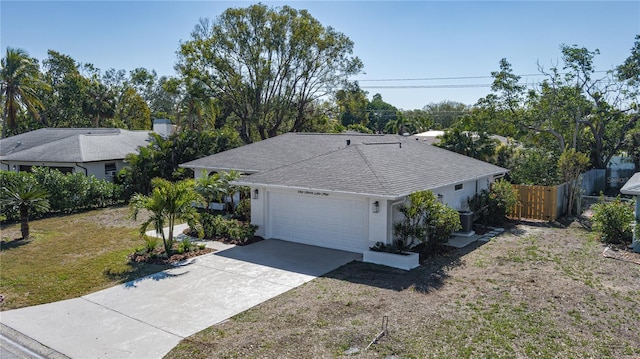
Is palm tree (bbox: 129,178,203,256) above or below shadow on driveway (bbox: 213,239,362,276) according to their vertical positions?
above

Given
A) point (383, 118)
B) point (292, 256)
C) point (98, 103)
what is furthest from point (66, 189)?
point (383, 118)

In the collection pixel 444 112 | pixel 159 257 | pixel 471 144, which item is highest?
pixel 444 112

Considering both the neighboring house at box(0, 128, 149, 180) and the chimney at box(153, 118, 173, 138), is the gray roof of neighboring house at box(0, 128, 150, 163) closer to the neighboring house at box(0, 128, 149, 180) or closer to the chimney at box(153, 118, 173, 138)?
the neighboring house at box(0, 128, 149, 180)

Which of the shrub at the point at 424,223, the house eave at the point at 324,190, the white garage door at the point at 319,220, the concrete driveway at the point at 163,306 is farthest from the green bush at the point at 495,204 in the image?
the concrete driveway at the point at 163,306

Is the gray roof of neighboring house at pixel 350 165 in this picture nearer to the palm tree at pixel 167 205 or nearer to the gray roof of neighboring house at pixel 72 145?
the palm tree at pixel 167 205

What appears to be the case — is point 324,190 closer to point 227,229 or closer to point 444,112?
point 227,229

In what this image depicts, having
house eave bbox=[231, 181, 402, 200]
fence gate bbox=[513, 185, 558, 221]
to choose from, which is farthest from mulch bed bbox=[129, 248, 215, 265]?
fence gate bbox=[513, 185, 558, 221]
